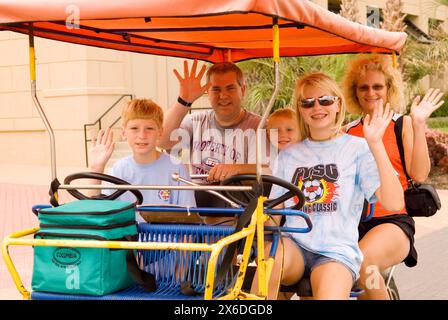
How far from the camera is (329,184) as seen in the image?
400 centimetres

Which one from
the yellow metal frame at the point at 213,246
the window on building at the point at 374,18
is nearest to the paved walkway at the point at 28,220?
the yellow metal frame at the point at 213,246

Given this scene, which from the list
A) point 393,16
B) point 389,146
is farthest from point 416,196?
point 393,16

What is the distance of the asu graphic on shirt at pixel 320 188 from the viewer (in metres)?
3.97

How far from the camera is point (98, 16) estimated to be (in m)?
3.34

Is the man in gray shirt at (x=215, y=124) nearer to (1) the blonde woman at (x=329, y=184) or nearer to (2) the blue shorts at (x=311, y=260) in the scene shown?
(1) the blonde woman at (x=329, y=184)

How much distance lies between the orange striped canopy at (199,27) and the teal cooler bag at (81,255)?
3.05 ft

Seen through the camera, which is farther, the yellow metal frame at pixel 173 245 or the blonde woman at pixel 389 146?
the blonde woman at pixel 389 146

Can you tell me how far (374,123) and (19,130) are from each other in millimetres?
15805

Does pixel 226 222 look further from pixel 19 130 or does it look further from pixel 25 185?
pixel 19 130

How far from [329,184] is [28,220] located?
736cm

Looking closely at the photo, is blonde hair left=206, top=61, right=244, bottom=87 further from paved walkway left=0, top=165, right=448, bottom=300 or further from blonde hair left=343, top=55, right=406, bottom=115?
paved walkway left=0, top=165, right=448, bottom=300

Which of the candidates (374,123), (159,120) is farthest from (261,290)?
(159,120)

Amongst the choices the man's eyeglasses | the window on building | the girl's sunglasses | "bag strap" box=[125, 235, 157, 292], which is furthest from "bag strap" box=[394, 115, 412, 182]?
the window on building
